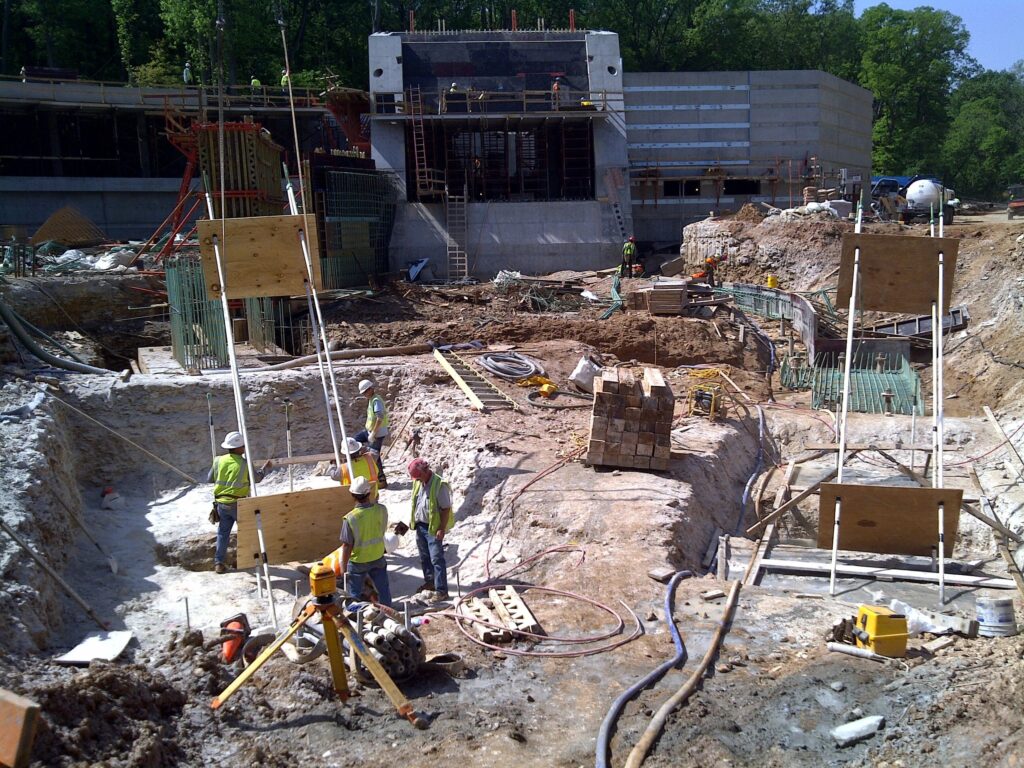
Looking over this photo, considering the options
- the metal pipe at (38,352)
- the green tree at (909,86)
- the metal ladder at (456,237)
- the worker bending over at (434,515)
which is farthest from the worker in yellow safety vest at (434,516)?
the green tree at (909,86)

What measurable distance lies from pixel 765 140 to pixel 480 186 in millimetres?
11979

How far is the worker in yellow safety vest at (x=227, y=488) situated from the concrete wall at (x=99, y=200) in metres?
29.1

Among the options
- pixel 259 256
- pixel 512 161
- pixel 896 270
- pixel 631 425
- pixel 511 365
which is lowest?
pixel 631 425

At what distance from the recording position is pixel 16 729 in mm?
4559

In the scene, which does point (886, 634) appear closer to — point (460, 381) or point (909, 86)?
point (460, 381)

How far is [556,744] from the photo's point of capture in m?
6.18

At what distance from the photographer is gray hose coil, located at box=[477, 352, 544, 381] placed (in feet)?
50.7

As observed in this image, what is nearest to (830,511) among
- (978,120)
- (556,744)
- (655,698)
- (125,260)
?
(655,698)

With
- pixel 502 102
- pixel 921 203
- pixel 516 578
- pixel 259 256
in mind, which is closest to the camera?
pixel 516 578

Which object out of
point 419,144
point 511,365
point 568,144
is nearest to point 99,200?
point 419,144

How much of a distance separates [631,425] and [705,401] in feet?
12.9

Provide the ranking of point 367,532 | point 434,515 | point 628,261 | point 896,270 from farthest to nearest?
point 628,261
point 896,270
point 434,515
point 367,532

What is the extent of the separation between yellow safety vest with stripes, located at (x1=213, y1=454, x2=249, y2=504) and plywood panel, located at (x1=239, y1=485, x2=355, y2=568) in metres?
1.80

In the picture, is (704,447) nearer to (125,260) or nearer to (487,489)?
(487,489)
